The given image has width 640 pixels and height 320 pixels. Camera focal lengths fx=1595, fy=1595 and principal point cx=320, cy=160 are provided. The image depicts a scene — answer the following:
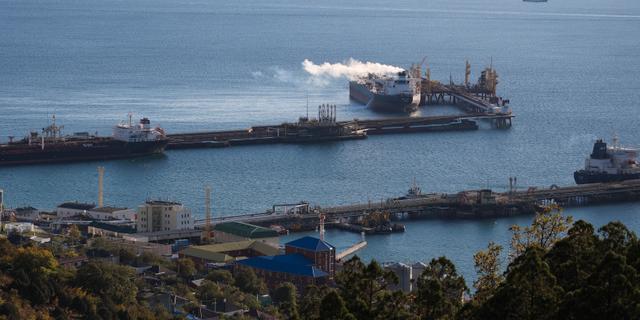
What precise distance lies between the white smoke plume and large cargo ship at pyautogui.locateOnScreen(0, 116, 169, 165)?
749 inches

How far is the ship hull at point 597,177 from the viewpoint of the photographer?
106 feet

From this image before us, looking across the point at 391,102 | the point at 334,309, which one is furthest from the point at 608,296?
the point at 391,102

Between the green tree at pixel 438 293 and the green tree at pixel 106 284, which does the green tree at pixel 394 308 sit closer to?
the green tree at pixel 438 293

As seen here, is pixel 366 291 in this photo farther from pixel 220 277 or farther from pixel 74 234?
pixel 74 234

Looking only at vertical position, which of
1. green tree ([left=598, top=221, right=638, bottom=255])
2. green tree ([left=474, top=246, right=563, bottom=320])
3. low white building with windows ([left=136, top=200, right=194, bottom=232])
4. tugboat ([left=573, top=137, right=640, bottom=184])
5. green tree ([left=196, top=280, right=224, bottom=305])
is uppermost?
tugboat ([left=573, top=137, right=640, bottom=184])

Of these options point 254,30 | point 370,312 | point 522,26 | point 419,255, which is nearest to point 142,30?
point 254,30

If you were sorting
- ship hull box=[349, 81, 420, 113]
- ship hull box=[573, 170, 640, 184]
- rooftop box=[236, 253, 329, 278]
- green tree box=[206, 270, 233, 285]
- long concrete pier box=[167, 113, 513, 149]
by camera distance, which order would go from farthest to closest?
1. ship hull box=[349, 81, 420, 113]
2. long concrete pier box=[167, 113, 513, 149]
3. ship hull box=[573, 170, 640, 184]
4. rooftop box=[236, 253, 329, 278]
5. green tree box=[206, 270, 233, 285]

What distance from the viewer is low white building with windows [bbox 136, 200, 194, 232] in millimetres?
25605

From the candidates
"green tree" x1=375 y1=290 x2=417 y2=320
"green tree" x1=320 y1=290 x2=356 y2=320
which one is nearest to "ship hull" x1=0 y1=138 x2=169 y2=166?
"green tree" x1=375 y1=290 x2=417 y2=320

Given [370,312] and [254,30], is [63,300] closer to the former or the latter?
[370,312]

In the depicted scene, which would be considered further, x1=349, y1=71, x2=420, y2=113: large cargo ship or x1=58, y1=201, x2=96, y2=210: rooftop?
x1=349, y1=71, x2=420, y2=113: large cargo ship

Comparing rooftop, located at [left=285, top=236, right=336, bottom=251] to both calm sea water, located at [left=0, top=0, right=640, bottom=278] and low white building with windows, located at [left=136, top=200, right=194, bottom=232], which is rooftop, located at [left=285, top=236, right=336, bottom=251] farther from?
low white building with windows, located at [left=136, top=200, right=194, bottom=232]

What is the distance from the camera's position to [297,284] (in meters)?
21.4

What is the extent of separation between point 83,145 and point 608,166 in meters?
11.6
